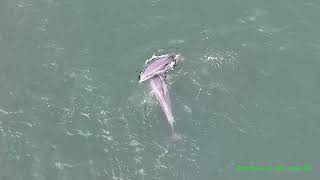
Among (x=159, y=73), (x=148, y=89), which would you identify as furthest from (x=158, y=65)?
(x=148, y=89)

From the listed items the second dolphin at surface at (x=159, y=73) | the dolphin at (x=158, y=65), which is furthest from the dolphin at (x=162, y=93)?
the dolphin at (x=158, y=65)

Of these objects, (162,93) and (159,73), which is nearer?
(162,93)

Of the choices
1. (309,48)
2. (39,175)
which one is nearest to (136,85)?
(39,175)

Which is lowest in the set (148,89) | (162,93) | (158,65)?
(148,89)

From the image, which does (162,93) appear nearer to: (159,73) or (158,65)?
(159,73)

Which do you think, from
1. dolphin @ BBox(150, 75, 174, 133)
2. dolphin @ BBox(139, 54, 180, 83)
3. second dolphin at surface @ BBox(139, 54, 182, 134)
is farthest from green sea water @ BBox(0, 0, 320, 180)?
dolphin @ BBox(139, 54, 180, 83)

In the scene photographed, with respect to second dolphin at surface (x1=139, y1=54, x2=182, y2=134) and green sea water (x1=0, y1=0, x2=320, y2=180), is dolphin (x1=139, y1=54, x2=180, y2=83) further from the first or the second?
green sea water (x1=0, y1=0, x2=320, y2=180)

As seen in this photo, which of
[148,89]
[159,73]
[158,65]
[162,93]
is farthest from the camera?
[159,73]

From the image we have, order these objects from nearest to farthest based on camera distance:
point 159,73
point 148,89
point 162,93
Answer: point 162,93 < point 148,89 < point 159,73
